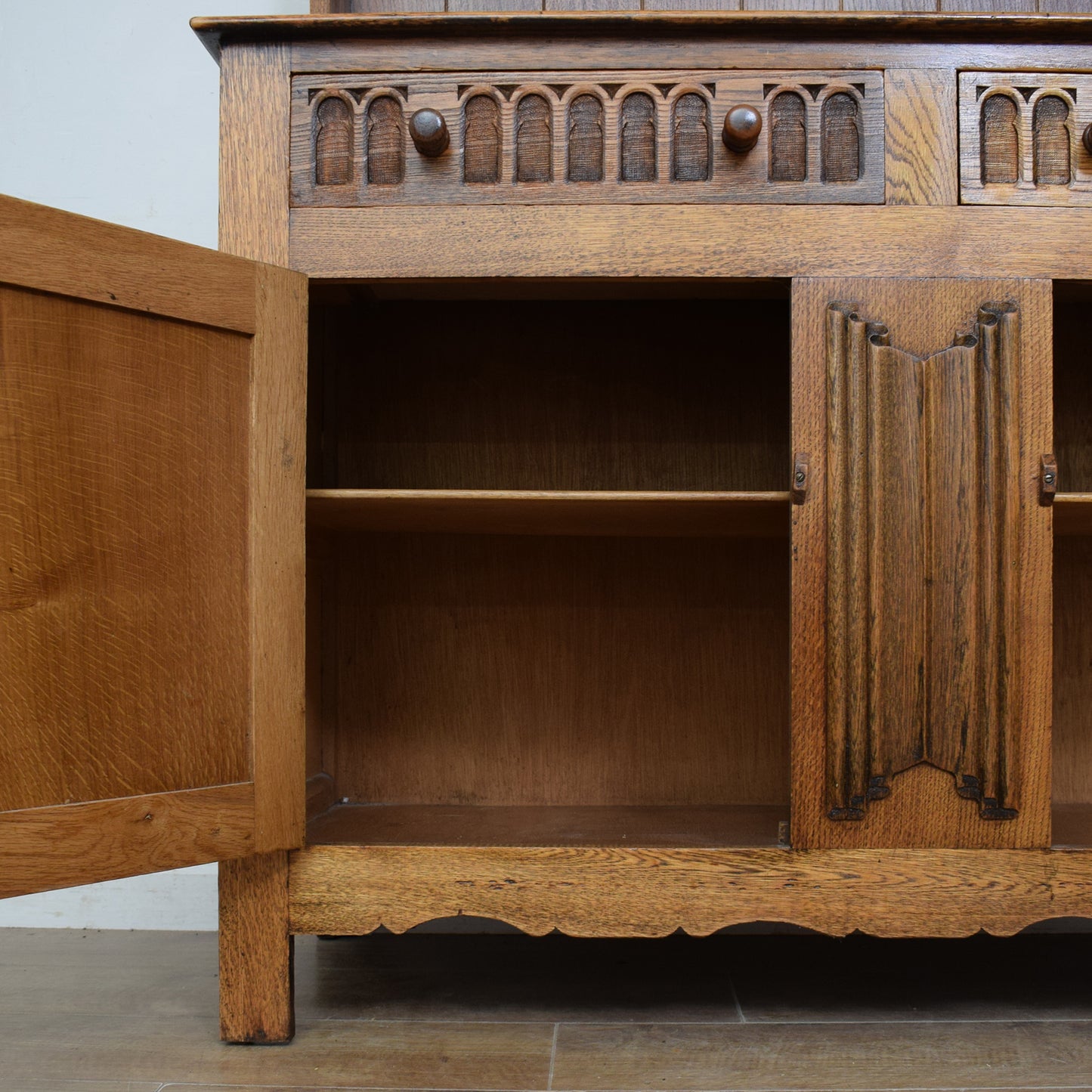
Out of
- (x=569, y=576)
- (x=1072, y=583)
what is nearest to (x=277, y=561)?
(x=569, y=576)

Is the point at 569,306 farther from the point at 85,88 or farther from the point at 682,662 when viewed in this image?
the point at 85,88

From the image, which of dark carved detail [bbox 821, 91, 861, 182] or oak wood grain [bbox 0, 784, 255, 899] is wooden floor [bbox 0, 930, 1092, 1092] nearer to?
oak wood grain [bbox 0, 784, 255, 899]

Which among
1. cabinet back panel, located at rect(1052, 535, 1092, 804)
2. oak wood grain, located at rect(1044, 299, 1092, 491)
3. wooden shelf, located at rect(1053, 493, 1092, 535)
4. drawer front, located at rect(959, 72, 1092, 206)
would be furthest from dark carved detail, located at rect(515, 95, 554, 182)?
cabinet back panel, located at rect(1052, 535, 1092, 804)

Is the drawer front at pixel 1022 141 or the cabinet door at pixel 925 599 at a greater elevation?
the drawer front at pixel 1022 141

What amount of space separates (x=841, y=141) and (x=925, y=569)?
584mm

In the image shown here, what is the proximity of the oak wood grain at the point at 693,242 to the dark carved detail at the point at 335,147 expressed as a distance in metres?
0.05

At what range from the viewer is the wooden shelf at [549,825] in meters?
1.27

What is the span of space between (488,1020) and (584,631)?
653 millimetres

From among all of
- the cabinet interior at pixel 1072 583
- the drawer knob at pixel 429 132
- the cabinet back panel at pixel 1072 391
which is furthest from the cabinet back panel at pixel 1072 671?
the drawer knob at pixel 429 132

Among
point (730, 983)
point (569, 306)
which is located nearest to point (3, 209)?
point (569, 306)

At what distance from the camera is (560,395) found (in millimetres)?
1637

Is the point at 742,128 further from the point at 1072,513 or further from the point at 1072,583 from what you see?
the point at 1072,583

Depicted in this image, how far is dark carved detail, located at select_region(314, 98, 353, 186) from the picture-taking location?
1219mm

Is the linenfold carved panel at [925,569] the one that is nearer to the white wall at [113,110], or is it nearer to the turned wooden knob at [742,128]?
the turned wooden knob at [742,128]
